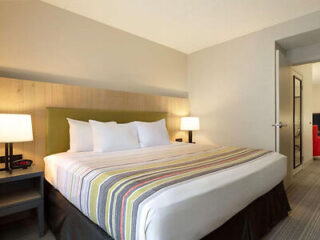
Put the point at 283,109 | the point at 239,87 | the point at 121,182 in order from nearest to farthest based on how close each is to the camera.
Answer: the point at 121,182 → the point at 283,109 → the point at 239,87

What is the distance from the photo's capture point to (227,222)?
1.32 metres

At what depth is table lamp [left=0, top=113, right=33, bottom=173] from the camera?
1687 millimetres

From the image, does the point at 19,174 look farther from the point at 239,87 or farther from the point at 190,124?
the point at 239,87

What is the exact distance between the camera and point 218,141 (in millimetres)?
3578

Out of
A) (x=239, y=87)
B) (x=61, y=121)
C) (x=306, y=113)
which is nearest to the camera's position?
(x=61, y=121)

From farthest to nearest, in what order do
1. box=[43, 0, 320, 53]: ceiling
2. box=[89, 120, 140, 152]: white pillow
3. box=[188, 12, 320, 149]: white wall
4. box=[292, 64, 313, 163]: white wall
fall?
box=[292, 64, 313, 163]: white wall → box=[188, 12, 320, 149]: white wall → box=[43, 0, 320, 53]: ceiling → box=[89, 120, 140, 152]: white pillow

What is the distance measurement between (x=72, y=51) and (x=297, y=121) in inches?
170

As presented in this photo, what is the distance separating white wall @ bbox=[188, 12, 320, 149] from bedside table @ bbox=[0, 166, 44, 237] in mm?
2905

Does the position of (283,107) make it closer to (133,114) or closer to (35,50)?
(133,114)

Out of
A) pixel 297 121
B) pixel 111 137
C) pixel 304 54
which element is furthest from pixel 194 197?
pixel 297 121

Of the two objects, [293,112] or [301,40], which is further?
[293,112]

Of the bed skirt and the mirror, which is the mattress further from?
the mirror

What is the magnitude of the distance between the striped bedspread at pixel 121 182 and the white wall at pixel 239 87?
147 cm

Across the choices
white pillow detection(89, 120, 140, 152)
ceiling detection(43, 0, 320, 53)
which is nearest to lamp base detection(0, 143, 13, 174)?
white pillow detection(89, 120, 140, 152)
